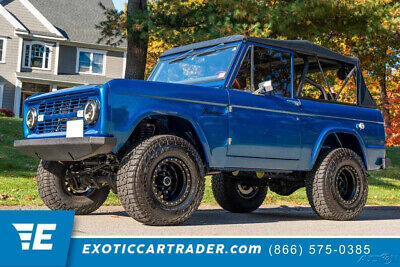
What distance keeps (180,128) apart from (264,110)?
44.4 inches

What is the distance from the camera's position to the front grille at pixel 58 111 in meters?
5.79

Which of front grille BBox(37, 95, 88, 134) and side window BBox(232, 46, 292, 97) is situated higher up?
side window BBox(232, 46, 292, 97)

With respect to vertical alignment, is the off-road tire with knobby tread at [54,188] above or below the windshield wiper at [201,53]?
below

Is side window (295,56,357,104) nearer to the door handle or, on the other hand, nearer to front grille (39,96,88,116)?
the door handle

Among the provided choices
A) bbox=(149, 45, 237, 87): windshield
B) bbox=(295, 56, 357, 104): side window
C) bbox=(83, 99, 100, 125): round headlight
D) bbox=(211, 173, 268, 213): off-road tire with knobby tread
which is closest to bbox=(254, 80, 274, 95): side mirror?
bbox=(149, 45, 237, 87): windshield

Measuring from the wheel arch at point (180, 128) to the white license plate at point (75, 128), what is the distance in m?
0.52

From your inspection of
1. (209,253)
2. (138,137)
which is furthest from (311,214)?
(209,253)

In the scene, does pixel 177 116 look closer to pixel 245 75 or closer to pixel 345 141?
pixel 245 75

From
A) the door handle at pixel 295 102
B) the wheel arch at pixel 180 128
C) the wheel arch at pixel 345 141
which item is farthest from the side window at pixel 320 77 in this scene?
the wheel arch at pixel 180 128

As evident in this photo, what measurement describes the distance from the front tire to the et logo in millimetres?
4274

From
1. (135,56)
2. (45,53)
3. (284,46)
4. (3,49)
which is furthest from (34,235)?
(45,53)

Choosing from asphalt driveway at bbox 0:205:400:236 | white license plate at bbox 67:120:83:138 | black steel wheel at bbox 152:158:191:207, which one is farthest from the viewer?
black steel wheel at bbox 152:158:191:207

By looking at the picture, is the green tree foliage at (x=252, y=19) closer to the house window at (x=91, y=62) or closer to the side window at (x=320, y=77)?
the side window at (x=320, y=77)

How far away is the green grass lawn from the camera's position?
335 inches
